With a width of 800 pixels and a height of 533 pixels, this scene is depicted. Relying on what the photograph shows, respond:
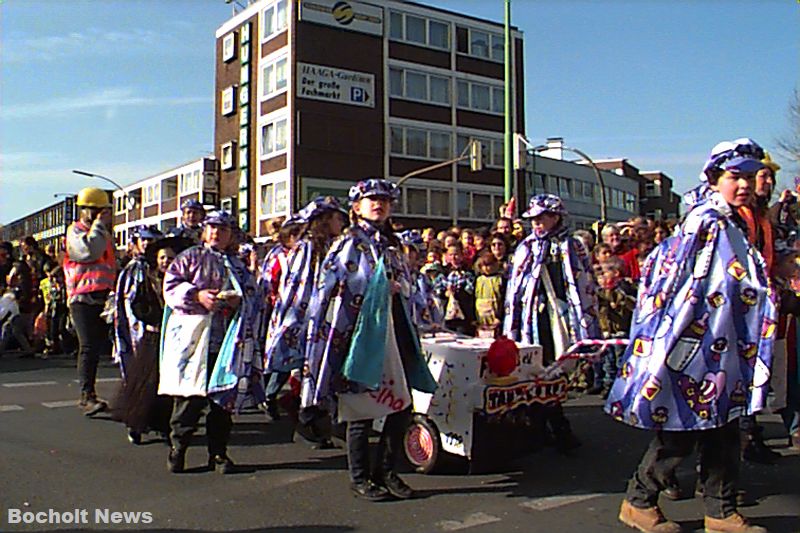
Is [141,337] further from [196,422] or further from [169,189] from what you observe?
[169,189]

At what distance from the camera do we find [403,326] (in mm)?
5211

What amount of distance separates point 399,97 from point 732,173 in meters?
40.4

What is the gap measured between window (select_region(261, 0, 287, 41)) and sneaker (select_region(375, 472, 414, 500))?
38446 mm

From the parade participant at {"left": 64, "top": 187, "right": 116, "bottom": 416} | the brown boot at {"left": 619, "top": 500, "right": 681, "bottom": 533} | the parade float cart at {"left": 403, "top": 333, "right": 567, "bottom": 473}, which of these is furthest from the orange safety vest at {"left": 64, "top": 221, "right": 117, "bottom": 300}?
→ the brown boot at {"left": 619, "top": 500, "right": 681, "bottom": 533}

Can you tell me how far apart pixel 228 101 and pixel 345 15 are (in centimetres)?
800

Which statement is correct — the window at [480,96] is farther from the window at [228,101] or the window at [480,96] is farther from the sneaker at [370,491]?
the sneaker at [370,491]

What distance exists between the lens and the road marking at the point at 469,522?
456 centimetres

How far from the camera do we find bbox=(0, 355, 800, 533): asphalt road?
15.2 ft

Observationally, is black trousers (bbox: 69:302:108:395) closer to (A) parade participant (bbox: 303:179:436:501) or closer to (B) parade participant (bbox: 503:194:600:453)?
(A) parade participant (bbox: 303:179:436:501)

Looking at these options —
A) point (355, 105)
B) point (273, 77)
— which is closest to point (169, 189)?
point (273, 77)

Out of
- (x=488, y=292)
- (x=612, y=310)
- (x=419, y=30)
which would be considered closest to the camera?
(x=612, y=310)

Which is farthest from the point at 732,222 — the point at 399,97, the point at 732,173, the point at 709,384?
the point at 399,97

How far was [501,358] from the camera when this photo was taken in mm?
5578

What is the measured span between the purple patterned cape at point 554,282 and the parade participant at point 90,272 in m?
3.69
